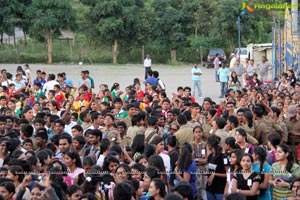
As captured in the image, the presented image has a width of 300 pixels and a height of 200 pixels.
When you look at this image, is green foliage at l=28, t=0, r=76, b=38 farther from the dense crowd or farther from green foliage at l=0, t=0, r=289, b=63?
the dense crowd

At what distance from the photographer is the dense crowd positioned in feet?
26.8

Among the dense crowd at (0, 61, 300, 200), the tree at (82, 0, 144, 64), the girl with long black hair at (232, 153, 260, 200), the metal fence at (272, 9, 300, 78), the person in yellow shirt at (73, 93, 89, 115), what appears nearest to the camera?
the dense crowd at (0, 61, 300, 200)

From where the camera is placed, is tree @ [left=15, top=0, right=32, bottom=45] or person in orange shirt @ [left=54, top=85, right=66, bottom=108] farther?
tree @ [left=15, top=0, right=32, bottom=45]

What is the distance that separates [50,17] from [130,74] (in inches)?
326

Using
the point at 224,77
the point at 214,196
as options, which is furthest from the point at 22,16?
the point at 214,196

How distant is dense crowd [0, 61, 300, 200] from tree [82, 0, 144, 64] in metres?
32.5

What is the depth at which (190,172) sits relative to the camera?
9.48 m

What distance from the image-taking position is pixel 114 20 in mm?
47094

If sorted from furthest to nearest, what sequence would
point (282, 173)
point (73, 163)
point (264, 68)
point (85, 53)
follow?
point (85, 53) < point (264, 68) < point (282, 173) < point (73, 163)

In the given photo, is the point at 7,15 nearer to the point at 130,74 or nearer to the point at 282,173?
the point at 130,74

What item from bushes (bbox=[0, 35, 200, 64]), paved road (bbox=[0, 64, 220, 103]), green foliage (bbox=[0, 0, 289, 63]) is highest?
green foliage (bbox=[0, 0, 289, 63])

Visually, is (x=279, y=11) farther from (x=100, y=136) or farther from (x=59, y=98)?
(x=100, y=136)
